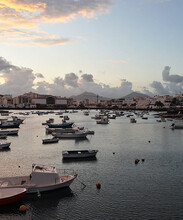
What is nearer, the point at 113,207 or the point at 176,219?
the point at 176,219

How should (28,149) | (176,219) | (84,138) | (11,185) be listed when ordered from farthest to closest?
(84,138) < (28,149) < (11,185) < (176,219)

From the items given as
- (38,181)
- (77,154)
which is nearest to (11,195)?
(38,181)

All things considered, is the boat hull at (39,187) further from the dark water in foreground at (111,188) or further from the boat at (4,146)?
the boat at (4,146)

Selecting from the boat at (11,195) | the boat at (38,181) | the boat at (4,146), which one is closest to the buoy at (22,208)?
the boat at (11,195)

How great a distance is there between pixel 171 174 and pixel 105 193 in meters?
11.2

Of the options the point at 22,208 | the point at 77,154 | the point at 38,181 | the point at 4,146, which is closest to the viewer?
the point at 22,208

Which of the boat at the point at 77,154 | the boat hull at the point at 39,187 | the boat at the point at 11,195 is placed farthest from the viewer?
the boat at the point at 77,154

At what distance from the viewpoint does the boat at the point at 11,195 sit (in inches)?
948

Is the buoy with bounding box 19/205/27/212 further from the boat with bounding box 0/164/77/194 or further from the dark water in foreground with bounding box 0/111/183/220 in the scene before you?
the boat with bounding box 0/164/77/194

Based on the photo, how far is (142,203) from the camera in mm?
25312

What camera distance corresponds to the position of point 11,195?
79.6 ft

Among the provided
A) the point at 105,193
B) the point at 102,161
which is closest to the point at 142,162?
the point at 102,161

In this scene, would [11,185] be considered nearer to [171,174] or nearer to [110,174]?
[110,174]

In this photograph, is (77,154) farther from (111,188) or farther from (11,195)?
(11,195)
